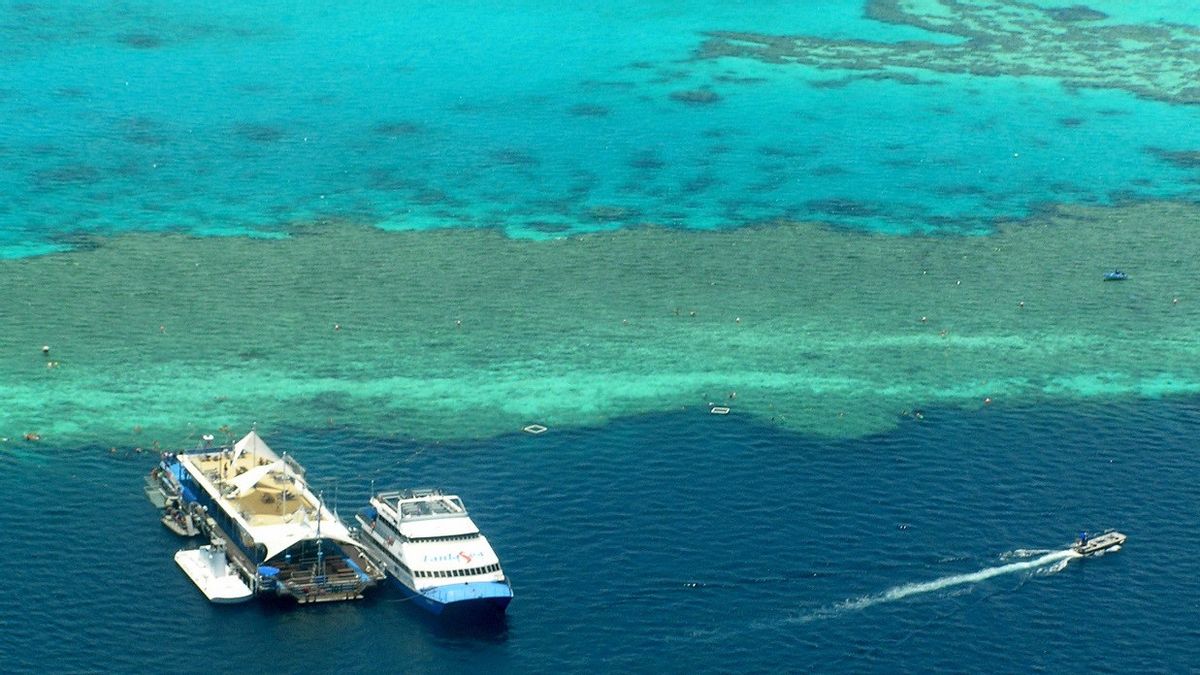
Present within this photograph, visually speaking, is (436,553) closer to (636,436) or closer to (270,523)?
(270,523)

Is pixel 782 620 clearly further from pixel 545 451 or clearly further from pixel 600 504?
pixel 545 451

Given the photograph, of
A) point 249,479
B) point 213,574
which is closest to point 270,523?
point 249,479

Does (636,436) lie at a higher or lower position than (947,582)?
higher

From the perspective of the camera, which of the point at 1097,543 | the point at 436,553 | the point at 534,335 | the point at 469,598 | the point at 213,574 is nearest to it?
the point at 469,598

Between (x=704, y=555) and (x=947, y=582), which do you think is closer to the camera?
(x=947, y=582)

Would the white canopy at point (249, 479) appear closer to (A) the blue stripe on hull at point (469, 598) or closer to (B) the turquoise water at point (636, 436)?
(B) the turquoise water at point (636, 436)
